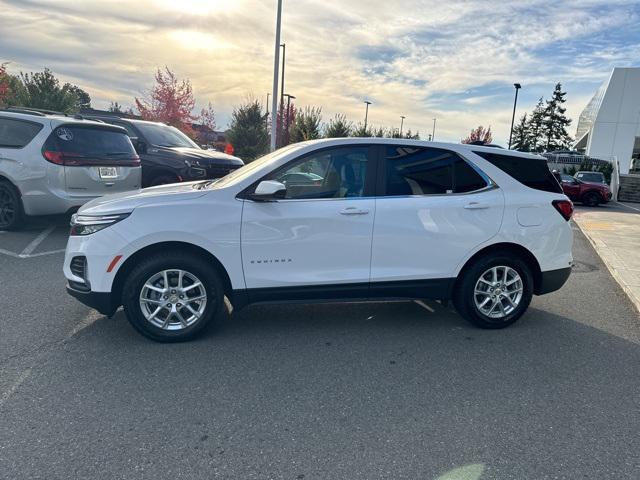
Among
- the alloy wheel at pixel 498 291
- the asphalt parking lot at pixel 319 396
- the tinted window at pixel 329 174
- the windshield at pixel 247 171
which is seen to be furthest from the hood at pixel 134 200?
the alloy wheel at pixel 498 291

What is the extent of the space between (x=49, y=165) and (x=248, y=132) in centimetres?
2066

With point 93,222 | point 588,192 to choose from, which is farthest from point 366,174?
point 588,192

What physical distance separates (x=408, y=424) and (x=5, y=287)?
4.55 m

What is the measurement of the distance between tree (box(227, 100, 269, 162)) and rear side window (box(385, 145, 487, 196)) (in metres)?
23.6

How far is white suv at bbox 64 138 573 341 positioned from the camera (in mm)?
3840

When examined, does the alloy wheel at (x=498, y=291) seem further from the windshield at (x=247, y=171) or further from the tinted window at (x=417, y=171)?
the windshield at (x=247, y=171)

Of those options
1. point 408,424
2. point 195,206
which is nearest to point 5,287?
point 195,206

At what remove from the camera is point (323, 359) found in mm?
3789

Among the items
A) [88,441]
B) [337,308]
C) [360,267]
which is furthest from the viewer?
[337,308]

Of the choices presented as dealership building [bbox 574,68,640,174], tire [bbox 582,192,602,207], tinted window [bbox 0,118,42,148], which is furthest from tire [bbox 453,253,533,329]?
dealership building [bbox 574,68,640,174]

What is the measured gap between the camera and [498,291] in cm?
447

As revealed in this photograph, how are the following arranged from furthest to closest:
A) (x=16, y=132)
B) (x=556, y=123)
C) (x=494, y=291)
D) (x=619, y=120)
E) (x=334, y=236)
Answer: (x=556, y=123)
(x=619, y=120)
(x=16, y=132)
(x=494, y=291)
(x=334, y=236)

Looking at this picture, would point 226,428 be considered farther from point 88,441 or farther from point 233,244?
point 233,244

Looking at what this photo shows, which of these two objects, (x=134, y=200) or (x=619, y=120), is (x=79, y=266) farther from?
(x=619, y=120)
